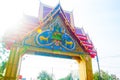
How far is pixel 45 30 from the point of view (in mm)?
8727

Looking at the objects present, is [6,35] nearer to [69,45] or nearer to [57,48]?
[57,48]

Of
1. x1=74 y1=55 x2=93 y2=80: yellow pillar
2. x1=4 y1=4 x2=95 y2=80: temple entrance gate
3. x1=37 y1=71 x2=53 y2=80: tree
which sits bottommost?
x1=37 y1=71 x2=53 y2=80: tree

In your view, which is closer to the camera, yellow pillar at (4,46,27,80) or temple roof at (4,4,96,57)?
yellow pillar at (4,46,27,80)

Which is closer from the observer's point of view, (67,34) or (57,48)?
(57,48)

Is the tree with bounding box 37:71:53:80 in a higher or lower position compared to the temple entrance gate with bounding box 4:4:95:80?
lower

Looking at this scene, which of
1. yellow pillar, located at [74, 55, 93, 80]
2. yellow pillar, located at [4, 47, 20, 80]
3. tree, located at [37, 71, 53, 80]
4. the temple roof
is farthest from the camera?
tree, located at [37, 71, 53, 80]

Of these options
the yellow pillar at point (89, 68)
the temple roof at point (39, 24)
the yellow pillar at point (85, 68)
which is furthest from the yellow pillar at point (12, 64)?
the yellow pillar at point (89, 68)

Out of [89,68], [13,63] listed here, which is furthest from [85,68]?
[13,63]

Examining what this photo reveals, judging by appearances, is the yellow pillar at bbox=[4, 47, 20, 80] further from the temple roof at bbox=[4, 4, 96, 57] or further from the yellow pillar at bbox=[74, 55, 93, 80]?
the yellow pillar at bbox=[74, 55, 93, 80]

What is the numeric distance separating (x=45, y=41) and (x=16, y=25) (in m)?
2.03

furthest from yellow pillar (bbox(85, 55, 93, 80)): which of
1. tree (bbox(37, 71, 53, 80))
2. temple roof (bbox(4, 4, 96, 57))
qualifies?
tree (bbox(37, 71, 53, 80))

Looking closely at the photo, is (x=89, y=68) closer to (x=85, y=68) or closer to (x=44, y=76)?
A: (x=85, y=68)

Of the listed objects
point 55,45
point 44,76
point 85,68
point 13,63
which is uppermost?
point 55,45

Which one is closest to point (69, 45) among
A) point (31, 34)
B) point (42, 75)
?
point (31, 34)
